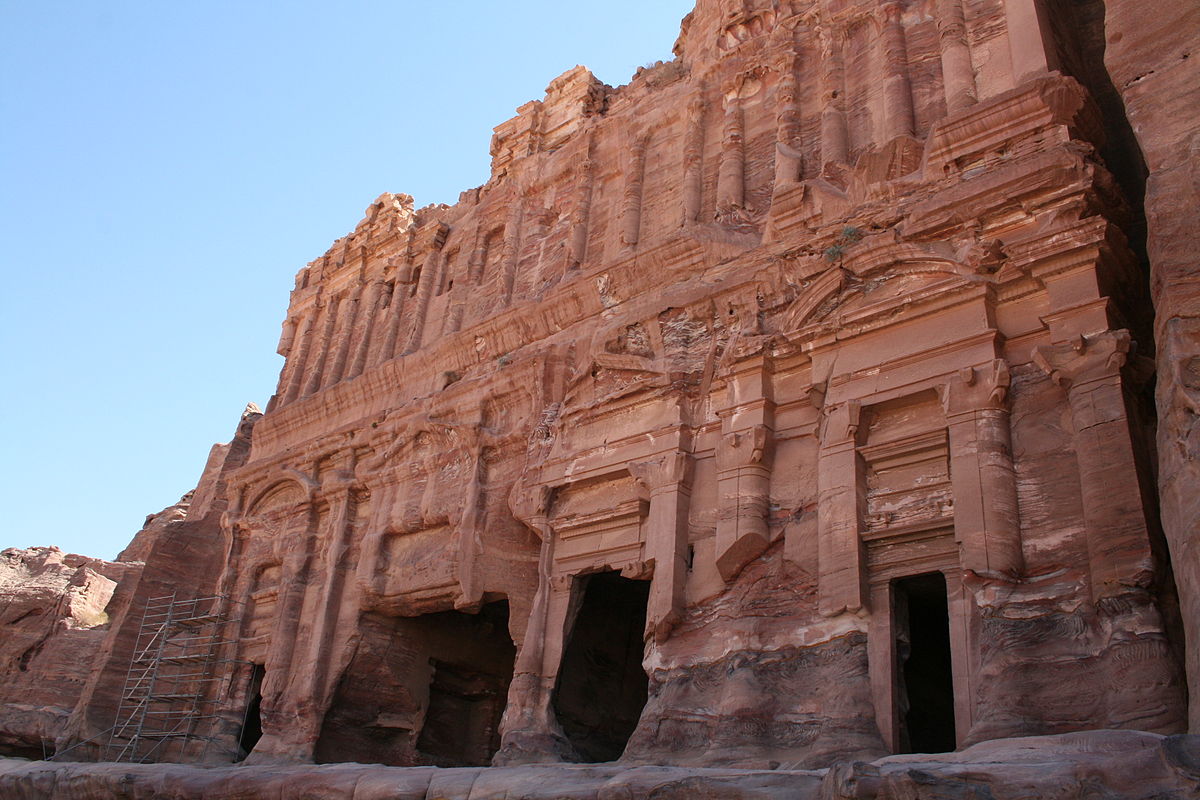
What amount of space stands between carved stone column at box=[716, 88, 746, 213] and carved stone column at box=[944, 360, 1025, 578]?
533cm

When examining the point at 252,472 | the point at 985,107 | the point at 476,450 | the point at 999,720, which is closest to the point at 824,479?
the point at 999,720

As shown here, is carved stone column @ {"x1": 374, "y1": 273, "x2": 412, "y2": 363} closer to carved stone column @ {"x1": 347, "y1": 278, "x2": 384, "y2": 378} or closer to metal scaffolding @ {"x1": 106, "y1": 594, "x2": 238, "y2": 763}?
carved stone column @ {"x1": 347, "y1": 278, "x2": 384, "y2": 378}

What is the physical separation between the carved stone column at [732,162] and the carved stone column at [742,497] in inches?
163

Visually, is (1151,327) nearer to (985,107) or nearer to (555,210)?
(985,107)

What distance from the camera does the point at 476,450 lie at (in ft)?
46.8

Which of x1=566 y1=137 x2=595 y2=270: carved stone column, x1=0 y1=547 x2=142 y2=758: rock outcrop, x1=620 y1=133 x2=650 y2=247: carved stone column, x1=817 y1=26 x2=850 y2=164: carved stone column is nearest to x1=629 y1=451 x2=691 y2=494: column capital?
x1=817 y1=26 x2=850 y2=164: carved stone column

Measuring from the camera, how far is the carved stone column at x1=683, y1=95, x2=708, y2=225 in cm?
1416

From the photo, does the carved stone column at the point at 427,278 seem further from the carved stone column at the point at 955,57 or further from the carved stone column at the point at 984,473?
the carved stone column at the point at 984,473

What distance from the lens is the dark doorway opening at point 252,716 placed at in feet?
54.2

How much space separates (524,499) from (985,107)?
22.5ft

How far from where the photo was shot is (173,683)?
17.6 m

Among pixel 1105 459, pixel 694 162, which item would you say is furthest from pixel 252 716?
pixel 1105 459

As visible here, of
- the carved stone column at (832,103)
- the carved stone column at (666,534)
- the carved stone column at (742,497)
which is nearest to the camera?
the carved stone column at (742,497)

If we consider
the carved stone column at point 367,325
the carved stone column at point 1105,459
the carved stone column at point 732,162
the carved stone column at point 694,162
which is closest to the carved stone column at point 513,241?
the carved stone column at point 694,162
